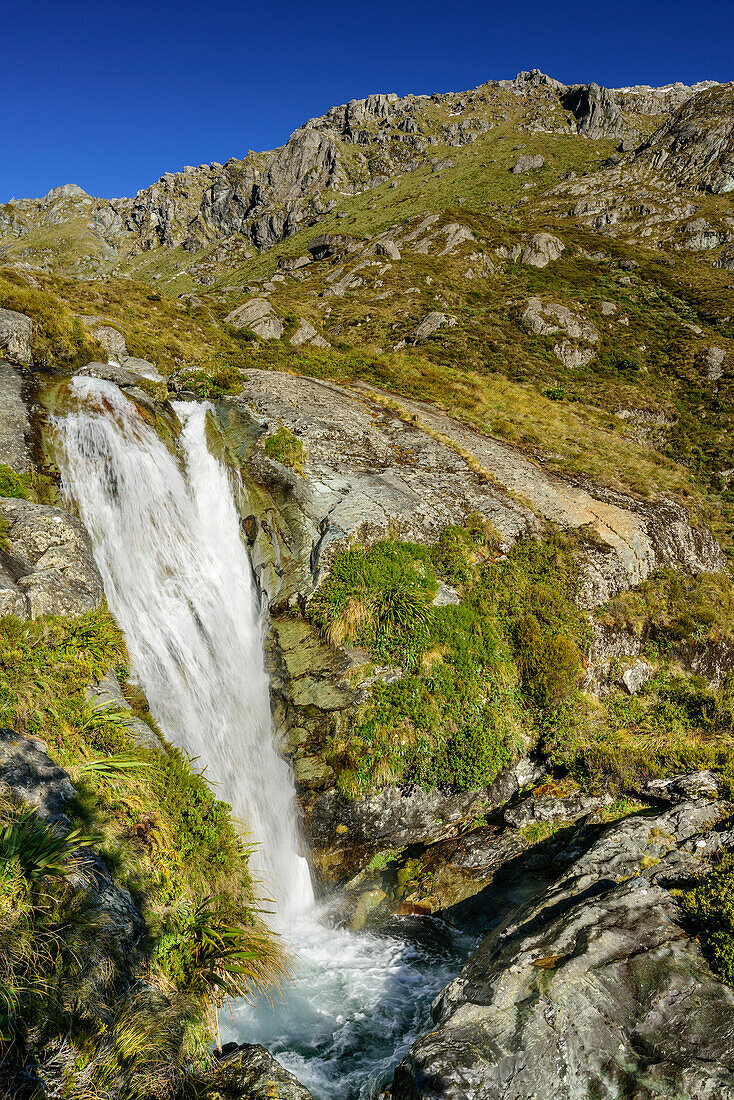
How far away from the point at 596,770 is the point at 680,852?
356 cm

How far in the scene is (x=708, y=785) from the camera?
9.27 meters

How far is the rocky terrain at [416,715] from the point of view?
5.25m

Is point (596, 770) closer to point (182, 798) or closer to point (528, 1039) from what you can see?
point (528, 1039)

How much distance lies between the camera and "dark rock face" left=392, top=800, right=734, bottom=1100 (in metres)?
5.02

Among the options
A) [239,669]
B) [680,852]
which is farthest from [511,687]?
[239,669]

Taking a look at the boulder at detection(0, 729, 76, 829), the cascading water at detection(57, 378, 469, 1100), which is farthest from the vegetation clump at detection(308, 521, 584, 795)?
the boulder at detection(0, 729, 76, 829)

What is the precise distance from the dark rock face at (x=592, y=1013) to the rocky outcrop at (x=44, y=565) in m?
8.71

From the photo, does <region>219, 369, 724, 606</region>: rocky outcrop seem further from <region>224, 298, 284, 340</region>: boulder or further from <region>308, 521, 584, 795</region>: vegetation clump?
<region>224, 298, 284, 340</region>: boulder

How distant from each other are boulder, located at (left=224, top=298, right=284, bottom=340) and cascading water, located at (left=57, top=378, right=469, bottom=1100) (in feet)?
77.0

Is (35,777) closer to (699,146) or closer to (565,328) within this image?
(565,328)

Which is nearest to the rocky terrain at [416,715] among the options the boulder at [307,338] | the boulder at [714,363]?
the boulder at [307,338]

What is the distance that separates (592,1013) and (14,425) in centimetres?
1582

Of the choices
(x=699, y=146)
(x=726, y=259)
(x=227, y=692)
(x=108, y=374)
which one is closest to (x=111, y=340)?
(x=108, y=374)

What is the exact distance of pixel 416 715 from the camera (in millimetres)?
10914
